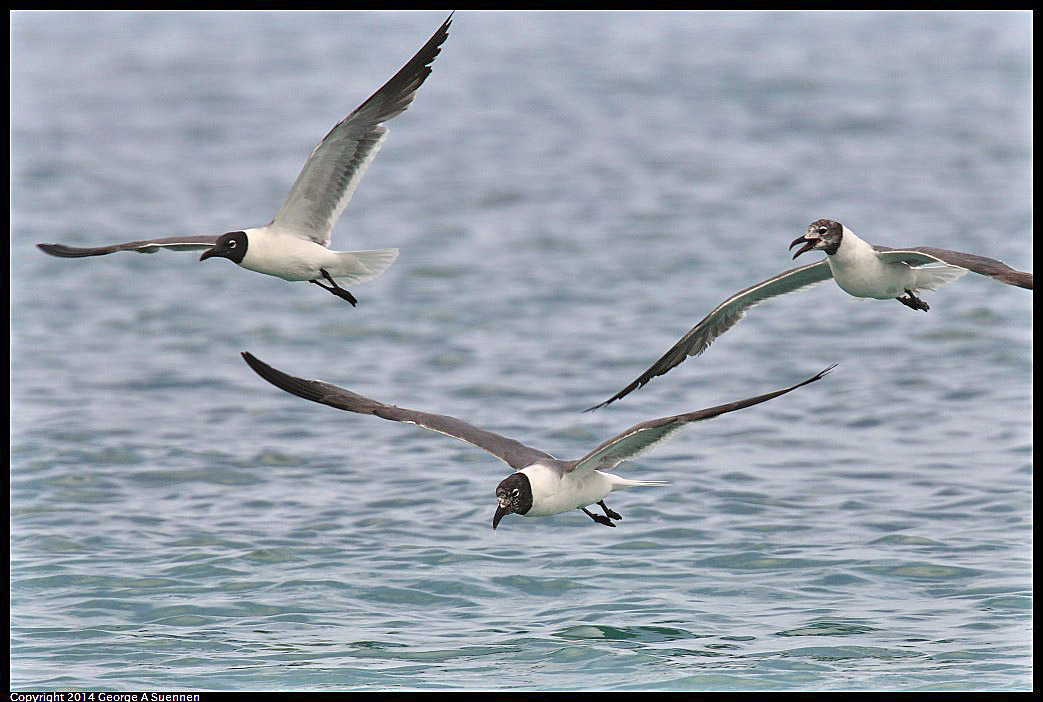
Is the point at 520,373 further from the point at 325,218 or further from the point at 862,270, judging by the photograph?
the point at 862,270

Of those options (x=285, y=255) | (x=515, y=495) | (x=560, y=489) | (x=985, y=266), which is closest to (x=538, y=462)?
(x=560, y=489)

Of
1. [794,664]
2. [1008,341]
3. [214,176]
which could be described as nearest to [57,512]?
[794,664]

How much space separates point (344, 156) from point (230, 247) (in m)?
1.09

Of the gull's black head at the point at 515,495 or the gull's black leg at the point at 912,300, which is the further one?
the gull's black leg at the point at 912,300

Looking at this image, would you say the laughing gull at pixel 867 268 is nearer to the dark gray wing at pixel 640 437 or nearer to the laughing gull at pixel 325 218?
the dark gray wing at pixel 640 437

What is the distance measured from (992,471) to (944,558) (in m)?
2.98

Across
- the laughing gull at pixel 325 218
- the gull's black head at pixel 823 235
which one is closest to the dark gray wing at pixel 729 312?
the gull's black head at pixel 823 235

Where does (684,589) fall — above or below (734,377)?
below

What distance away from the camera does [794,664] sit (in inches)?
468

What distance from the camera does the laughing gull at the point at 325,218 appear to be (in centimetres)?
1161

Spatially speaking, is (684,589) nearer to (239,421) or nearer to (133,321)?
(239,421)

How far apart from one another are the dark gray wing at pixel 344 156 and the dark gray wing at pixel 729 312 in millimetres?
2651

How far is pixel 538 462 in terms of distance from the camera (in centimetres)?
1123

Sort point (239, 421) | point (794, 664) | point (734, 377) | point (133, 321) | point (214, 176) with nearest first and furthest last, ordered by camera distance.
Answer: point (794, 664) < point (239, 421) < point (734, 377) < point (133, 321) < point (214, 176)
